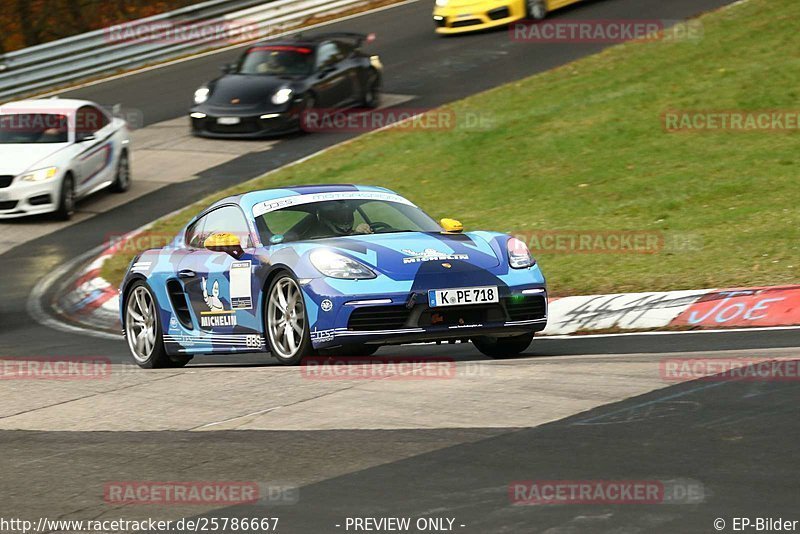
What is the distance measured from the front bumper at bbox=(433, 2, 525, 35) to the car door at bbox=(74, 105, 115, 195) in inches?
428

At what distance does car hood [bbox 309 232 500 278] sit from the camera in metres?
9.47

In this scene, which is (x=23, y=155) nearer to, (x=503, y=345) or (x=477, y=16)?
(x=503, y=345)

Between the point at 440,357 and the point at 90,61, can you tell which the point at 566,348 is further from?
the point at 90,61

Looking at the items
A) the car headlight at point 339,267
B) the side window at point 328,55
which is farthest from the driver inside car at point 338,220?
the side window at point 328,55

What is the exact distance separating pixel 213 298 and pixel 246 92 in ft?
47.4

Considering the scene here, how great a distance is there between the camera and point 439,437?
7.07 m

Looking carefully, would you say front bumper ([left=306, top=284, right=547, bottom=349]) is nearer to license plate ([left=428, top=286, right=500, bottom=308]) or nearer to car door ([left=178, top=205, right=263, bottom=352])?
license plate ([left=428, top=286, right=500, bottom=308])

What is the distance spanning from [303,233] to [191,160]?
45.3ft

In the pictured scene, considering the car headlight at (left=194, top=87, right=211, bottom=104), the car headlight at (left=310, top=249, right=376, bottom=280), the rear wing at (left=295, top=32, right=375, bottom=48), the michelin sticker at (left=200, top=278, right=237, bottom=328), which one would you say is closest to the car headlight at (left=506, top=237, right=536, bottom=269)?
the car headlight at (left=310, top=249, right=376, bottom=280)

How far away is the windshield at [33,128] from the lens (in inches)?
824

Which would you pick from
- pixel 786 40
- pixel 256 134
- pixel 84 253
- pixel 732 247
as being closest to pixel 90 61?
pixel 256 134

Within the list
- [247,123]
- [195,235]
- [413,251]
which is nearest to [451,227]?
[413,251]

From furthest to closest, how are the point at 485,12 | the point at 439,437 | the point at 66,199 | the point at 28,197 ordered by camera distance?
the point at 485,12 < the point at 66,199 < the point at 28,197 < the point at 439,437

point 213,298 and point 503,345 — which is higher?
point 213,298
